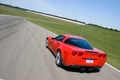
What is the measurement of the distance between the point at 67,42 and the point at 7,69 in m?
3.33

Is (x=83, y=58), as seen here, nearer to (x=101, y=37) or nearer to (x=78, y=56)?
(x=78, y=56)

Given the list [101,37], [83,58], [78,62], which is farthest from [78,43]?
[101,37]

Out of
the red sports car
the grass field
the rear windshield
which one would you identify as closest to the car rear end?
the red sports car

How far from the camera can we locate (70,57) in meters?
7.47

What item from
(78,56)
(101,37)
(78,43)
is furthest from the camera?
(101,37)

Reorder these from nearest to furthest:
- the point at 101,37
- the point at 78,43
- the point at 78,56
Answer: the point at 78,56
the point at 78,43
the point at 101,37

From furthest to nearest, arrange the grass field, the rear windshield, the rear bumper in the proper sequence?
the grass field, the rear windshield, the rear bumper

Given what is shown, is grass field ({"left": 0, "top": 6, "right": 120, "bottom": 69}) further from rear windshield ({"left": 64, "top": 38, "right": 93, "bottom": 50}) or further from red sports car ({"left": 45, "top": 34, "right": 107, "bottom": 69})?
red sports car ({"left": 45, "top": 34, "right": 107, "bottom": 69})

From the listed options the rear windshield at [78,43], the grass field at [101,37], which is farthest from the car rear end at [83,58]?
the grass field at [101,37]

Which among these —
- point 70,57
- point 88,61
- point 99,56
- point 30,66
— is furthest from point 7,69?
point 99,56

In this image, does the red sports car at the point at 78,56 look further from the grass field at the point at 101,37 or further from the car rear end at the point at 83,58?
the grass field at the point at 101,37

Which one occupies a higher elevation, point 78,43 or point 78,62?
point 78,43

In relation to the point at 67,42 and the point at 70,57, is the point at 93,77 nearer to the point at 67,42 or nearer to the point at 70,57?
the point at 70,57

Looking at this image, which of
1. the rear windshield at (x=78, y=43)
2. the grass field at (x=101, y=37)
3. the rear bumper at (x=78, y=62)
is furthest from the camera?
the grass field at (x=101, y=37)
